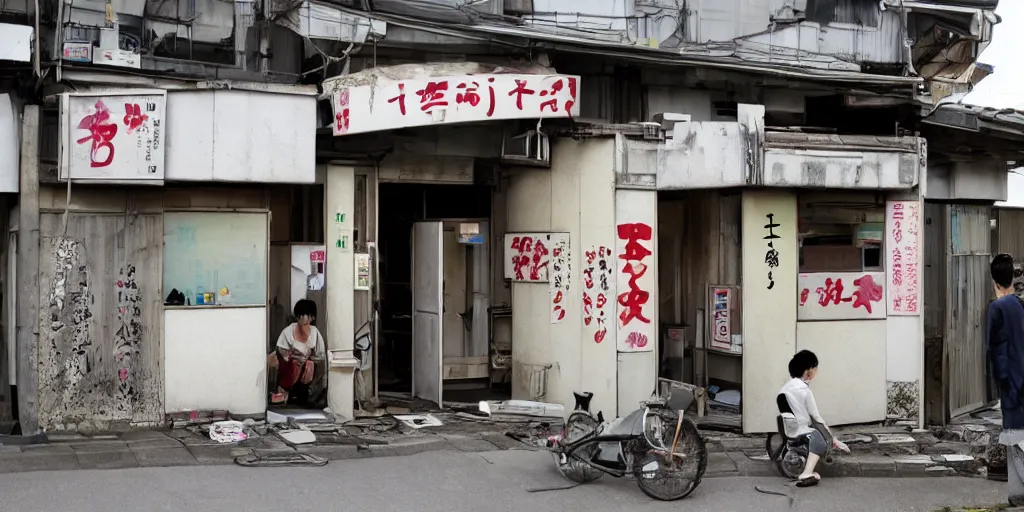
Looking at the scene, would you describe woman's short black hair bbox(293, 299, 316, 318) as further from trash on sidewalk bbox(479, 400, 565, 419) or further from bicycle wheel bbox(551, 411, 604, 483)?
bicycle wheel bbox(551, 411, 604, 483)

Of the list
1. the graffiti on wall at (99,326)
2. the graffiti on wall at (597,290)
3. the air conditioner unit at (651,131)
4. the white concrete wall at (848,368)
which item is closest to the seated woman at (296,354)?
the graffiti on wall at (99,326)

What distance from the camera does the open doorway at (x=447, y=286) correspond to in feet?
58.0

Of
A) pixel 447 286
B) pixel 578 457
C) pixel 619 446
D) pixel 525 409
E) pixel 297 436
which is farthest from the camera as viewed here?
pixel 447 286

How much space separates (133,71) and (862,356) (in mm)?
11342

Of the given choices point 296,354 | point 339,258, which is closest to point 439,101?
point 339,258

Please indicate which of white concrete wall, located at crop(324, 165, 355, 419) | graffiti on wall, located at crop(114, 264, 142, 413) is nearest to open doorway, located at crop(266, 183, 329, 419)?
white concrete wall, located at crop(324, 165, 355, 419)

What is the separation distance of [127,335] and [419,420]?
407cm

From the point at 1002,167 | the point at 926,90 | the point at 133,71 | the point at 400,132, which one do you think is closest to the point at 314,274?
Result: the point at 400,132

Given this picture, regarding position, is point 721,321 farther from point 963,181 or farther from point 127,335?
point 127,335

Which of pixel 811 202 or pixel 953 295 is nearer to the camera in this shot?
pixel 811 202

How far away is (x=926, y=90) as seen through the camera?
1803 cm

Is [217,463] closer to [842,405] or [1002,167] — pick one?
[842,405]

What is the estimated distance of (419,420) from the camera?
15.0 metres

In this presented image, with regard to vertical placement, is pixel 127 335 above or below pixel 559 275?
below
